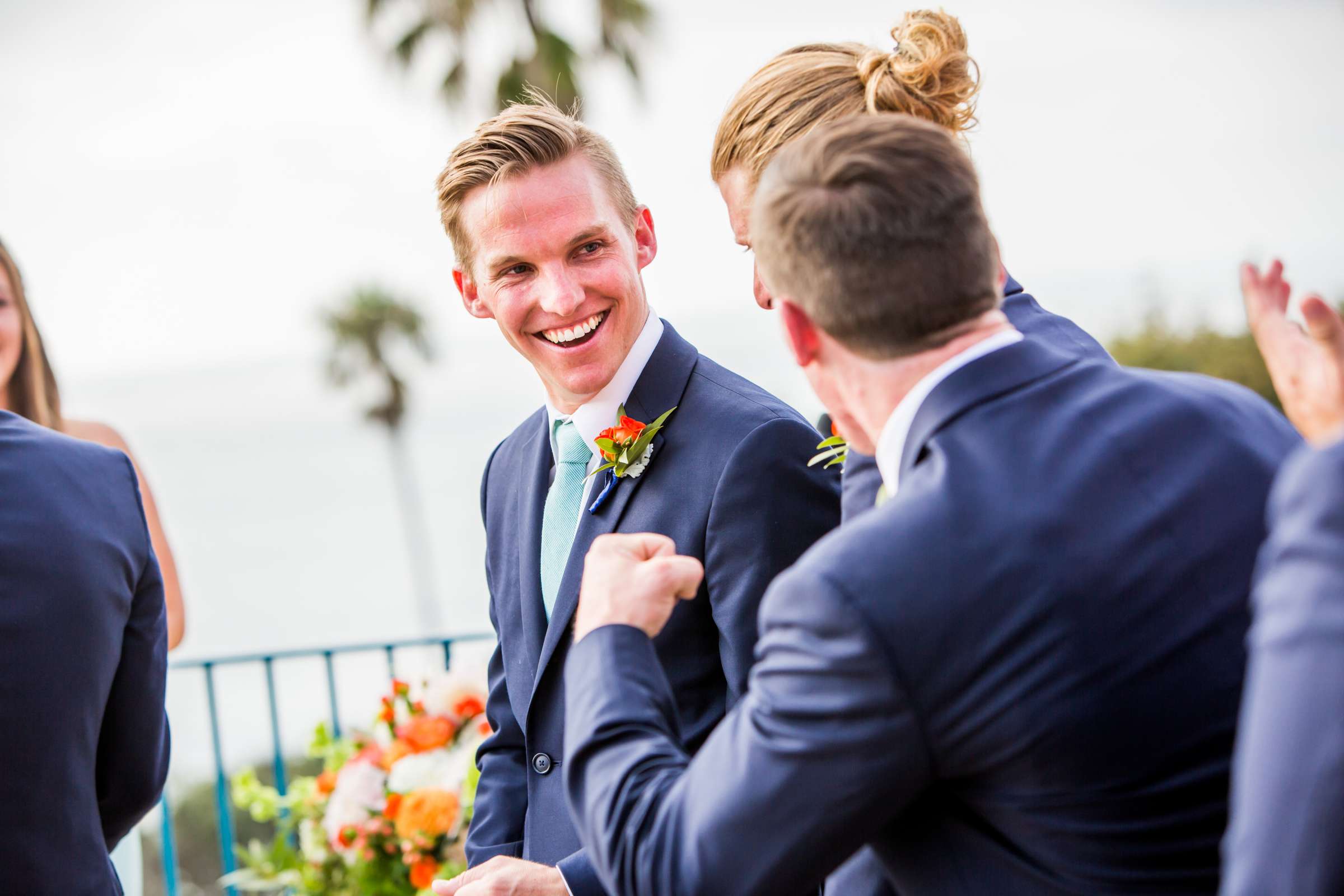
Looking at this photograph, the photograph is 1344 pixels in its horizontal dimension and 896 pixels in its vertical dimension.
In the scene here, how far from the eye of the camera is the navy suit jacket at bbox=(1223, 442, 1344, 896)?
0.90 m

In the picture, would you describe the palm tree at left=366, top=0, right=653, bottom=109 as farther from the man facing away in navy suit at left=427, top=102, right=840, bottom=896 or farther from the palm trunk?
the palm trunk

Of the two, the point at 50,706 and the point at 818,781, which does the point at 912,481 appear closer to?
the point at 818,781

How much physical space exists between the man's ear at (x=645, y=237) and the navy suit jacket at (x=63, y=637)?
1.25 m

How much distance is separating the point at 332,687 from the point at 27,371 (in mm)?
1638

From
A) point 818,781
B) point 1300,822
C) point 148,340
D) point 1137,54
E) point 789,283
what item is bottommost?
point 148,340

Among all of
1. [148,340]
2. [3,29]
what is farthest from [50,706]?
[148,340]

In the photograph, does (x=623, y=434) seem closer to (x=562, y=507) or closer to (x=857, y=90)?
(x=562, y=507)

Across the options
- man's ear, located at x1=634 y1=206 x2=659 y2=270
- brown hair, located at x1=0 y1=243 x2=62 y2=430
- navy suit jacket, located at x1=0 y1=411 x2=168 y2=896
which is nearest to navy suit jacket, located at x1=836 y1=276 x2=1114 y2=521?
man's ear, located at x1=634 y1=206 x2=659 y2=270

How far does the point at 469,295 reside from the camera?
2.87 meters

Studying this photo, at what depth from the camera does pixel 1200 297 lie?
94.3 ft

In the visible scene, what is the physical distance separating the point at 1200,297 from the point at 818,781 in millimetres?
30556

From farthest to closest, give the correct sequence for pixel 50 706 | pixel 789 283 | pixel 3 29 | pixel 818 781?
pixel 3 29 → pixel 50 706 → pixel 789 283 → pixel 818 781

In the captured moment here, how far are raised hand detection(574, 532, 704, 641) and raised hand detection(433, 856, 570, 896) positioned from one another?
2.70 feet

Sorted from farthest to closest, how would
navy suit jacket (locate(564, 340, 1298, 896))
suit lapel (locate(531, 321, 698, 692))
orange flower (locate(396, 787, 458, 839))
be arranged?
1. orange flower (locate(396, 787, 458, 839))
2. suit lapel (locate(531, 321, 698, 692))
3. navy suit jacket (locate(564, 340, 1298, 896))
